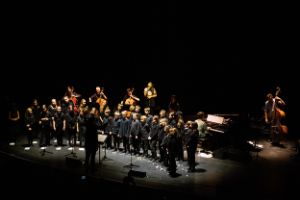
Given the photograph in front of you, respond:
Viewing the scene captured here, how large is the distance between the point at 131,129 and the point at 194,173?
131 inches

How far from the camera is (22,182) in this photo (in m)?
10.6

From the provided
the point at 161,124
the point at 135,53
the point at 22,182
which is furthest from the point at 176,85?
the point at 22,182

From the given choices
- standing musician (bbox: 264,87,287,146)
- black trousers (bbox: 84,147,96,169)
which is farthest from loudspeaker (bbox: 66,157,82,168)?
standing musician (bbox: 264,87,287,146)

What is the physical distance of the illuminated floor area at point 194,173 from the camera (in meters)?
11.8

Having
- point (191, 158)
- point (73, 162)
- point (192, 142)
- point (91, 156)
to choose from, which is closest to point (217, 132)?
point (192, 142)

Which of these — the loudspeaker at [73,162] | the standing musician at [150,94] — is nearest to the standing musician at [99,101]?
the standing musician at [150,94]

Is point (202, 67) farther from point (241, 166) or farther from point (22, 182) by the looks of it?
point (22, 182)

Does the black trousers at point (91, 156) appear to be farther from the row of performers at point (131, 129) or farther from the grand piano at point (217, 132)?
the grand piano at point (217, 132)

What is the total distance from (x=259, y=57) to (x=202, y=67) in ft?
11.4

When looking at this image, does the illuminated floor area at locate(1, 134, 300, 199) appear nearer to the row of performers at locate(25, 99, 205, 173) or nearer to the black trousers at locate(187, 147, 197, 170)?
the black trousers at locate(187, 147, 197, 170)

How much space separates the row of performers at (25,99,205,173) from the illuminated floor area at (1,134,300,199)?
55cm

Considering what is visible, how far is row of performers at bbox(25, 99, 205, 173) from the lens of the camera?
1391 centimetres

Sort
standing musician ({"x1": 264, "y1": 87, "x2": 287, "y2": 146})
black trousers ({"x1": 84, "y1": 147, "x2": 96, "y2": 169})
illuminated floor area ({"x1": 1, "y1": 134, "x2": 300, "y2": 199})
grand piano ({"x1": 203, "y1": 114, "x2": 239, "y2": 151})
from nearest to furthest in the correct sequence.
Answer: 1. illuminated floor area ({"x1": 1, "y1": 134, "x2": 300, "y2": 199})
2. black trousers ({"x1": 84, "y1": 147, "x2": 96, "y2": 169})
3. grand piano ({"x1": 203, "y1": 114, "x2": 239, "y2": 151})
4. standing musician ({"x1": 264, "y1": 87, "x2": 287, "y2": 146})

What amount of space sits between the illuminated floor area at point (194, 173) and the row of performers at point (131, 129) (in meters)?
0.55
